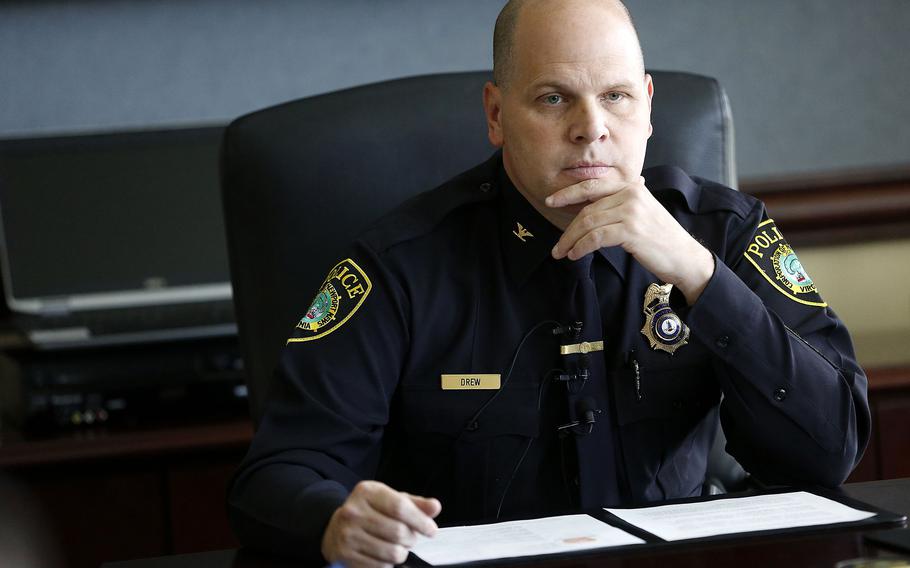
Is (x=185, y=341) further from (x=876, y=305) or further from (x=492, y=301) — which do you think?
(x=876, y=305)

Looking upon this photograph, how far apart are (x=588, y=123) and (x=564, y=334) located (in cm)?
25

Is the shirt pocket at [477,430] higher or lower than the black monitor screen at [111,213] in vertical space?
lower

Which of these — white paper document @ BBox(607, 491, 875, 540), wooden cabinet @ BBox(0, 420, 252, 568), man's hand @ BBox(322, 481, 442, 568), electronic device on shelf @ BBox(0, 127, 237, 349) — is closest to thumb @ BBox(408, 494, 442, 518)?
man's hand @ BBox(322, 481, 442, 568)

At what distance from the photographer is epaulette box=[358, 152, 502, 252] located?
1472mm

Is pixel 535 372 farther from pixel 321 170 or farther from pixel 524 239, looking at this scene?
pixel 321 170

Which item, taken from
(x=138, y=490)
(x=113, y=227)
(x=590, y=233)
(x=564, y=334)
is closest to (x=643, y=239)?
(x=590, y=233)

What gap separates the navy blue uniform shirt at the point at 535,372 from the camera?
133 cm

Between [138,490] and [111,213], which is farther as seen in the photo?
[111,213]

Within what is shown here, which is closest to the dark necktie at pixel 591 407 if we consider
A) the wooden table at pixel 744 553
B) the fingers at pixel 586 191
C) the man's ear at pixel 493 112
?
the fingers at pixel 586 191

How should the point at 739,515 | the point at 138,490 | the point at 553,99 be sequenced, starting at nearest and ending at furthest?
1. the point at 739,515
2. the point at 553,99
3. the point at 138,490

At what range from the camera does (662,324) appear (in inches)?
55.7

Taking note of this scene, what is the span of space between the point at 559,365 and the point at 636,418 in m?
0.11

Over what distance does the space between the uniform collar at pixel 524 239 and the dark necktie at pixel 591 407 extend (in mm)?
48

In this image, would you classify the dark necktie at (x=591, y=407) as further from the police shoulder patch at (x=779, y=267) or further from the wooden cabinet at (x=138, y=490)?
the wooden cabinet at (x=138, y=490)
